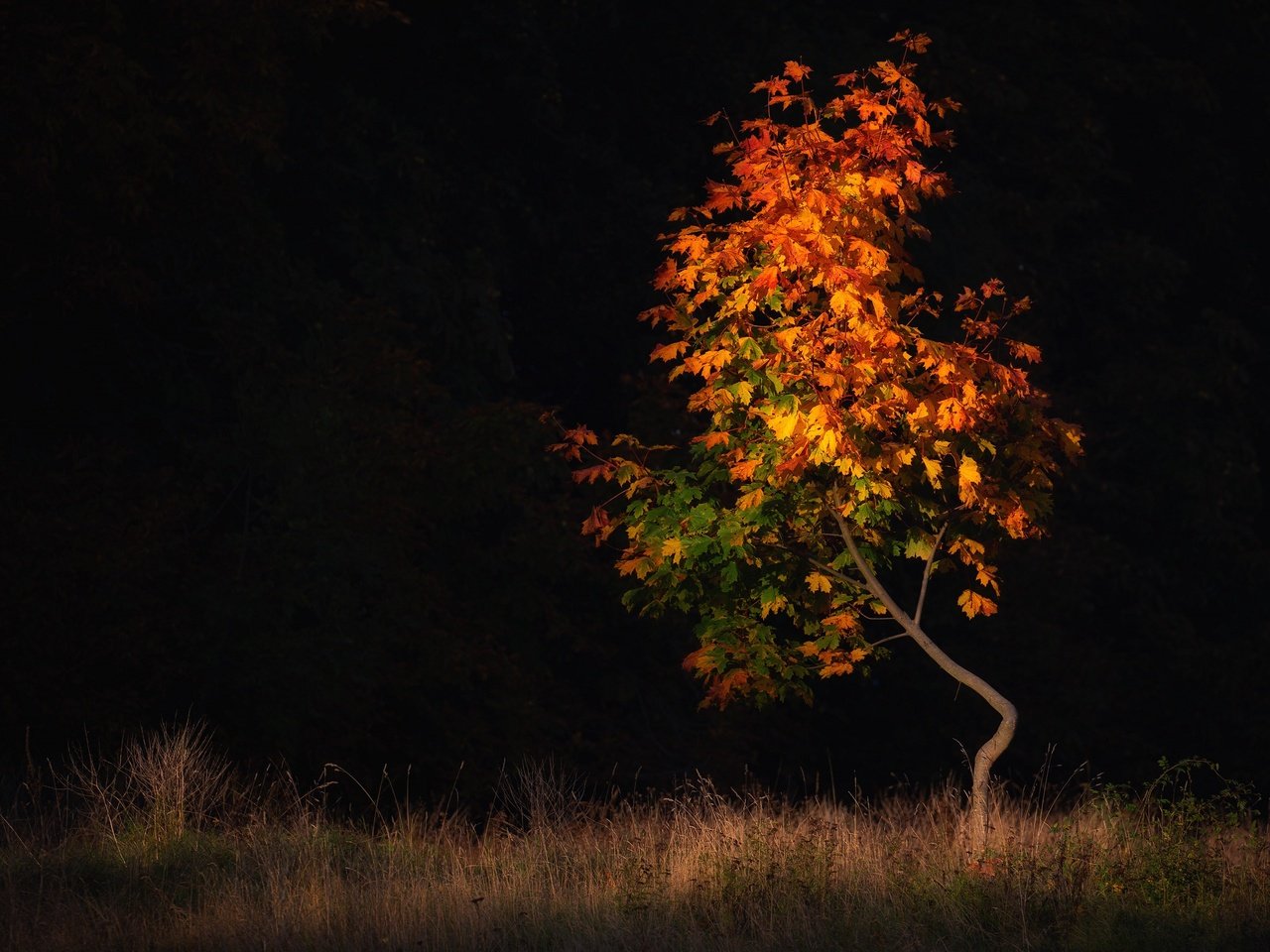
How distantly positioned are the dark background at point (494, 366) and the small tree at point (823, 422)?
2.15 m

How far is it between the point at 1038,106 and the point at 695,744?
10.7m

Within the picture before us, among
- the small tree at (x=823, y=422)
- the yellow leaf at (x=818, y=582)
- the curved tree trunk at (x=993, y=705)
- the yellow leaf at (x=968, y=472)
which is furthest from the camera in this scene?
the yellow leaf at (x=818, y=582)

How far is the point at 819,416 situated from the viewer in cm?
842

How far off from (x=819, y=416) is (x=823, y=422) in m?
0.04

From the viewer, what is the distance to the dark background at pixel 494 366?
42.9 feet

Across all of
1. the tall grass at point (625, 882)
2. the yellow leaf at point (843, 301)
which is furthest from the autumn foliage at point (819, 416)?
the tall grass at point (625, 882)

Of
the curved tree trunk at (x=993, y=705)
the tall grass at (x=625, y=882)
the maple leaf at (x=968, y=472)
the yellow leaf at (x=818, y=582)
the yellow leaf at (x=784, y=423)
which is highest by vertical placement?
the yellow leaf at (x=784, y=423)

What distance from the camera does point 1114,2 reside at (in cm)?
2359

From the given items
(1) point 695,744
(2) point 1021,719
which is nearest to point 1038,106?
(2) point 1021,719

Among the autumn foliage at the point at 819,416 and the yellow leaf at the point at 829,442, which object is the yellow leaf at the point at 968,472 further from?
the yellow leaf at the point at 829,442

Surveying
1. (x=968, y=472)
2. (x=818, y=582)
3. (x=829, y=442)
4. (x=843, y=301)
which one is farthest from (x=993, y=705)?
(x=843, y=301)

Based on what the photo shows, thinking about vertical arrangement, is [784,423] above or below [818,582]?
above

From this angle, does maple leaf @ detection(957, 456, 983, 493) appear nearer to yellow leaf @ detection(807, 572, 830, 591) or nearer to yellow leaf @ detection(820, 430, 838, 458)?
yellow leaf @ detection(820, 430, 838, 458)

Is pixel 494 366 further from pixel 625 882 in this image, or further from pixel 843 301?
pixel 625 882
